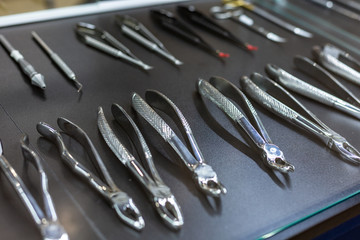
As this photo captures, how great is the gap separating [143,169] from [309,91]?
334 millimetres

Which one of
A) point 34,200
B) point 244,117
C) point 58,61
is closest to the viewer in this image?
point 34,200

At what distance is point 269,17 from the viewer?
1000 mm

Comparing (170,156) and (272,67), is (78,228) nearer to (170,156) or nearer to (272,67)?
(170,156)

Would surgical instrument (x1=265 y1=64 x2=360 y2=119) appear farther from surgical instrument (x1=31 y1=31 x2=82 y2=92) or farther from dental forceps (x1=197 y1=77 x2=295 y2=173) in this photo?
surgical instrument (x1=31 y1=31 x2=82 y2=92)

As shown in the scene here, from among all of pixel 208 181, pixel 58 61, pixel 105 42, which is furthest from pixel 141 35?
pixel 208 181

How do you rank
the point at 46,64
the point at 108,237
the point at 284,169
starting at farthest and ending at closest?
the point at 46,64 → the point at 284,169 → the point at 108,237

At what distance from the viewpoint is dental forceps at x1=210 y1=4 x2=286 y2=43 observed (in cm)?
91

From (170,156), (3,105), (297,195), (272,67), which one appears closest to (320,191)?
(297,195)

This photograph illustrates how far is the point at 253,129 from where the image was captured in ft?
1.93

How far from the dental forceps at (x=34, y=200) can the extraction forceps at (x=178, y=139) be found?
0.16 meters

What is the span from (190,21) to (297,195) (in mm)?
517

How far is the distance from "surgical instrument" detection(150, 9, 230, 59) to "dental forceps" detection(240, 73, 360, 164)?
5.1 inches

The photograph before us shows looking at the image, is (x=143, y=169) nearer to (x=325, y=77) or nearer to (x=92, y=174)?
(x=92, y=174)

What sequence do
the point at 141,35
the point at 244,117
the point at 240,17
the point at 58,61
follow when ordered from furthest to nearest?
the point at 240,17 < the point at 141,35 < the point at 58,61 < the point at 244,117
